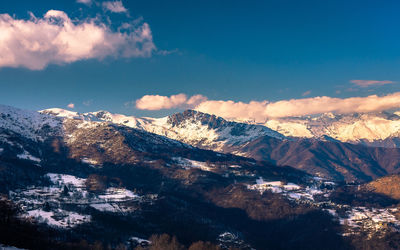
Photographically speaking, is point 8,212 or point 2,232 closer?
point 2,232

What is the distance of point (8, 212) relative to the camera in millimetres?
199250

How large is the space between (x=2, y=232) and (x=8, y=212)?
71.4ft

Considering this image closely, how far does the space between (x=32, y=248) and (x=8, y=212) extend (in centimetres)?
2310

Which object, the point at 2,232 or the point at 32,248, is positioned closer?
the point at 2,232

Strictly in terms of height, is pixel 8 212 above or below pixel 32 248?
above

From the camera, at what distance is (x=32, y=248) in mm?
191250

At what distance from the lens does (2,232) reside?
179125mm

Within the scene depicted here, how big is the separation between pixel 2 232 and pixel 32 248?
18.3 meters
